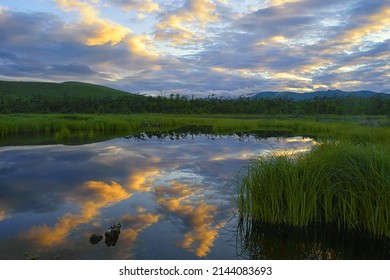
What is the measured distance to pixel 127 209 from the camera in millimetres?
9594

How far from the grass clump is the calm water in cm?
63

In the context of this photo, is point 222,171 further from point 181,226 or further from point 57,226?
point 57,226

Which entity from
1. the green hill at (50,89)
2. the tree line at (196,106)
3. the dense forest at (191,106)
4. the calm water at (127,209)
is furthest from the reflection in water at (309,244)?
the green hill at (50,89)

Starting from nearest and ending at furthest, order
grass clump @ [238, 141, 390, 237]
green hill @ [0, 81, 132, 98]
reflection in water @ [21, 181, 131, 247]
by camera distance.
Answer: grass clump @ [238, 141, 390, 237] < reflection in water @ [21, 181, 131, 247] < green hill @ [0, 81, 132, 98]

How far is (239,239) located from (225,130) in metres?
29.2

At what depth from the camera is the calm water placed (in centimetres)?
695

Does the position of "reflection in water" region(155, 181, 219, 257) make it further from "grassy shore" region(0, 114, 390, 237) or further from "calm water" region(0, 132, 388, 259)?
"grassy shore" region(0, 114, 390, 237)

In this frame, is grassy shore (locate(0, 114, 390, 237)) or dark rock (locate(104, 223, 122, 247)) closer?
grassy shore (locate(0, 114, 390, 237))

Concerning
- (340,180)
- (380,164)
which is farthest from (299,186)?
(380,164)

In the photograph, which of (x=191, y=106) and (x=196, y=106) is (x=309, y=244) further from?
(x=196, y=106)

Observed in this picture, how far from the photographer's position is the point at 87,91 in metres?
123

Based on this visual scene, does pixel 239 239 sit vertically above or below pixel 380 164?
below

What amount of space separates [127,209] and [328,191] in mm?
5231

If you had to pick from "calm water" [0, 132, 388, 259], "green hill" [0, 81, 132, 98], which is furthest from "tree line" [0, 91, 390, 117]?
"calm water" [0, 132, 388, 259]
